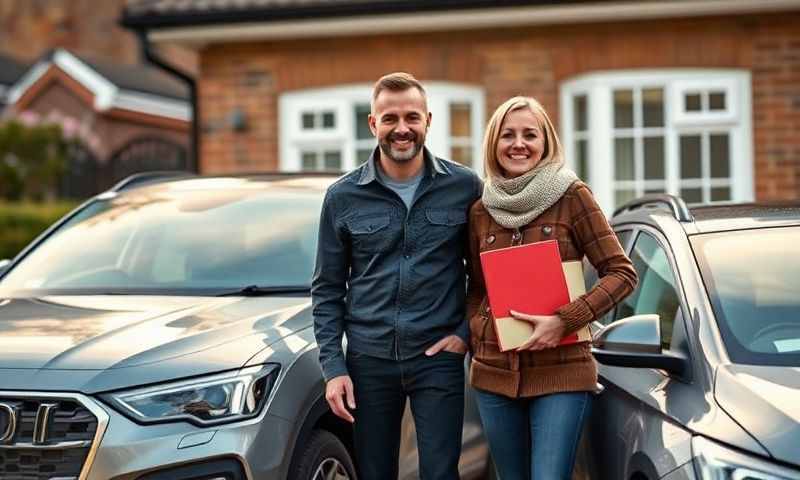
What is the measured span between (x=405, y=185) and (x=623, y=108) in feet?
25.5

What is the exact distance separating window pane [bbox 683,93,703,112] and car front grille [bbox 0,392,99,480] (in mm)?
8509

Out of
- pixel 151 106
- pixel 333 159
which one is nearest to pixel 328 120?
pixel 333 159

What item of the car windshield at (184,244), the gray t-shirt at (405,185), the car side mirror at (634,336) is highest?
the gray t-shirt at (405,185)

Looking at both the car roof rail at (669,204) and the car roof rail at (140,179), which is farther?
the car roof rail at (140,179)

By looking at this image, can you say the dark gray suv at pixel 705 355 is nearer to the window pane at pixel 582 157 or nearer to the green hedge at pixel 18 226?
the window pane at pixel 582 157

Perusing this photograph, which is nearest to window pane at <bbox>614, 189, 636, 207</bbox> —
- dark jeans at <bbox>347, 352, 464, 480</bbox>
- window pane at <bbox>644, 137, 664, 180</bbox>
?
window pane at <bbox>644, 137, 664, 180</bbox>

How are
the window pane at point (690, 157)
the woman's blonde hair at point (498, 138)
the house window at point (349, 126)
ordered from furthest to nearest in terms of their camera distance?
the house window at point (349, 126) < the window pane at point (690, 157) < the woman's blonde hair at point (498, 138)

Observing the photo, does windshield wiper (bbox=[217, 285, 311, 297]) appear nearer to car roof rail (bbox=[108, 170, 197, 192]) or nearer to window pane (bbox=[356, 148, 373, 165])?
car roof rail (bbox=[108, 170, 197, 192])

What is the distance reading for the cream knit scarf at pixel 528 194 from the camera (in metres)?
3.96

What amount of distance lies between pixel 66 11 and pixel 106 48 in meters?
2.18

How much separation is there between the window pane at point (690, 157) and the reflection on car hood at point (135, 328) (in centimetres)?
733

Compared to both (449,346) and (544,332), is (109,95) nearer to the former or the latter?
(449,346)

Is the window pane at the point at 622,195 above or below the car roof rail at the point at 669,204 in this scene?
above

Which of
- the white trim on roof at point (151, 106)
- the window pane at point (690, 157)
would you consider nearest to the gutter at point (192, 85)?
the window pane at point (690, 157)
